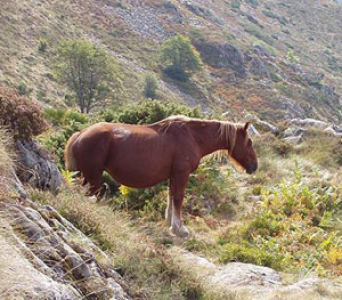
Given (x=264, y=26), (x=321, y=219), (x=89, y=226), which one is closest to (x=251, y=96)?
(x=264, y=26)

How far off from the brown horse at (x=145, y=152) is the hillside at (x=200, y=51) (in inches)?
1410

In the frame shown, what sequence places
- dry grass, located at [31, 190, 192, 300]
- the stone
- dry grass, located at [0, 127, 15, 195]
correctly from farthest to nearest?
the stone → dry grass, located at [31, 190, 192, 300] → dry grass, located at [0, 127, 15, 195]

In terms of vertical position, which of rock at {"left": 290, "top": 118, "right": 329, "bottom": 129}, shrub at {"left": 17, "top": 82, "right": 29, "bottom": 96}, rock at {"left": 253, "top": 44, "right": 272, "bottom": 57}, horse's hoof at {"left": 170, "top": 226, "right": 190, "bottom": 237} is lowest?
shrub at {"left": 17, "top": 82, "right": 29, "bottom": 96}

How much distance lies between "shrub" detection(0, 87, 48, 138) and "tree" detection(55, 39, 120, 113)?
44.3 meters

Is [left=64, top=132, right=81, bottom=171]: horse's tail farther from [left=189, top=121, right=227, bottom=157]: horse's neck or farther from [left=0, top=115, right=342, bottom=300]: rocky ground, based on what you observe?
[left=189, top=121, right=227, bottom=157]: horse's neck

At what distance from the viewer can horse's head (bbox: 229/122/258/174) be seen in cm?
879

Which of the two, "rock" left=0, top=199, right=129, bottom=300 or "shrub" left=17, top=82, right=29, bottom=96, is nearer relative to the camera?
"rock" left=0, top=199, right=129, bottom=300

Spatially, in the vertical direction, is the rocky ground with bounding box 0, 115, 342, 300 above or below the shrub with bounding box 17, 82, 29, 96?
above

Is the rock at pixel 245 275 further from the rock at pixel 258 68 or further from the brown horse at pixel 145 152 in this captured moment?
the rock at pixel 258 68

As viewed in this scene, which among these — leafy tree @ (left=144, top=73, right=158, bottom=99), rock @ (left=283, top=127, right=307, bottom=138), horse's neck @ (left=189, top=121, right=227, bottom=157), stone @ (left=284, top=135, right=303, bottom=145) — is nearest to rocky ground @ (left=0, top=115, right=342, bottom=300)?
horse's neck @ (left=189, top=121, right=227, bottom=157)

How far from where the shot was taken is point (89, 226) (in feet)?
16.4

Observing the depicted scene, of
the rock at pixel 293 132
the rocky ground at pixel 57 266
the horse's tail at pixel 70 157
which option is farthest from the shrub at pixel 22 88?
the rocky ground at pixel 57 266

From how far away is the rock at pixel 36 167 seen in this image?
→ 543cm

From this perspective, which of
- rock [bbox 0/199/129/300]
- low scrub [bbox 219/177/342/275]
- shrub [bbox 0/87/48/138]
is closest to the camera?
rock [bbox 0/199/129/300]
